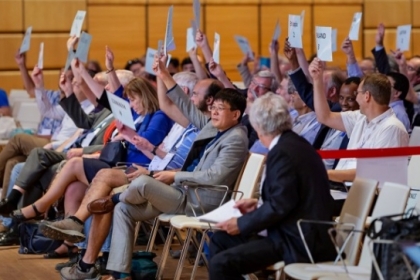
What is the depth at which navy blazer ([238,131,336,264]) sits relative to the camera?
463 centimetres

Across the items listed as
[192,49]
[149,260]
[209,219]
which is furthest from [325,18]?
[209,219]

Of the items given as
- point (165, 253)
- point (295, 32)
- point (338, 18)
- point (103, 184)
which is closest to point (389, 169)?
point (165, 253)

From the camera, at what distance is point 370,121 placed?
19.5ft

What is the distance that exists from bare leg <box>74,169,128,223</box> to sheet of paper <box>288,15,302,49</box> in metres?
1.58

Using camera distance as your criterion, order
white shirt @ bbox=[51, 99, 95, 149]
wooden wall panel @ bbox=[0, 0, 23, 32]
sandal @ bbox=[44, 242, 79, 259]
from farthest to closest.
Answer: wooden wall panel @ bbox=[0, 0, 23, 32] < white shirt @ bbox=[51, 99, 95, 149] < sandal @ bbox=[44, 242, 79, 259]

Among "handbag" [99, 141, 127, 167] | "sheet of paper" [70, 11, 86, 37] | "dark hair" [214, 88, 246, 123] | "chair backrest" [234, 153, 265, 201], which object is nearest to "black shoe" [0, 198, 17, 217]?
"handbag" [99, 141, 127, 167]

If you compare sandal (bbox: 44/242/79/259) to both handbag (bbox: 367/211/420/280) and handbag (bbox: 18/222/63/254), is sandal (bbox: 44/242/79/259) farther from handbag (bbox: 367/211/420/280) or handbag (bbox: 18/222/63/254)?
handbag (bbox: 367/211/420/280)

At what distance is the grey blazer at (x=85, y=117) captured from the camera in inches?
322

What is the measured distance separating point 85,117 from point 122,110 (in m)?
1.73

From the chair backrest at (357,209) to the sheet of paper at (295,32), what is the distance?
2.49 meters

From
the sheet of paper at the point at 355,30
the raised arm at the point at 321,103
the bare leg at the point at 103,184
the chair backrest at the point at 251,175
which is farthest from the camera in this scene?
the sheet of paper at the point at 355,30

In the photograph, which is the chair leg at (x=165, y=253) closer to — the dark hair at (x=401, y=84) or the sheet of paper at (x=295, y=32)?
the sheet of paper at (x=295, y=32)

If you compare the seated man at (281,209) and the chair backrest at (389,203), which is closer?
the chair backrest at (389,203)

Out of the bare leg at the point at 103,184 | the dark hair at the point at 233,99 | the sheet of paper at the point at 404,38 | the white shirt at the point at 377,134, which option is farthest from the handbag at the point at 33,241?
the sheet of paper at the point at 404,38
